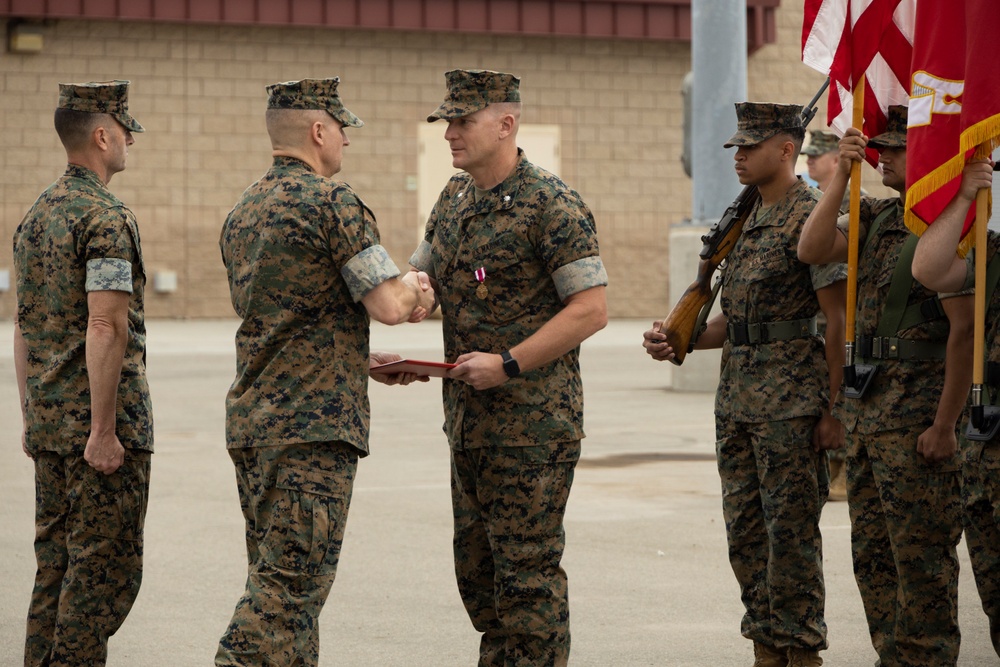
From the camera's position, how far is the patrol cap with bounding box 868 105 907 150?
5.53m

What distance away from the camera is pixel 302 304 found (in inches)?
187

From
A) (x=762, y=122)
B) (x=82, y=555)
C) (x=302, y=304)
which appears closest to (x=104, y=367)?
(x=82, y=555)

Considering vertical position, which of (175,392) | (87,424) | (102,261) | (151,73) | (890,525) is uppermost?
(151,73)

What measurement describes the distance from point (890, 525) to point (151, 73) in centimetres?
1956

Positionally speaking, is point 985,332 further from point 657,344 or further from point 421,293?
point 421,293

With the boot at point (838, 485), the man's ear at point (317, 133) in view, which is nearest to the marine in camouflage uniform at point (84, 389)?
the man's ear at point (317, 133)

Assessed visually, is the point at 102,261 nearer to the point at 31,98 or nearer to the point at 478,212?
the point at 478,212

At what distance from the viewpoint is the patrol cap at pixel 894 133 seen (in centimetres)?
553

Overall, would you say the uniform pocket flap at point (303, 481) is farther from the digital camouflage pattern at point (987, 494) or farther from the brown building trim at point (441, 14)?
the brown building trim at point (441, 14)

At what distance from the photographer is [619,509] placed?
9.01 metres

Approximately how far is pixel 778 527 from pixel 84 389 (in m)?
2.49

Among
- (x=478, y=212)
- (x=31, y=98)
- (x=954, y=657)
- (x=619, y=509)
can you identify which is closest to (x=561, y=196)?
(x=478, y=212)

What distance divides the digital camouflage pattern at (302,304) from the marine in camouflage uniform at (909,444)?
1726 millimetres

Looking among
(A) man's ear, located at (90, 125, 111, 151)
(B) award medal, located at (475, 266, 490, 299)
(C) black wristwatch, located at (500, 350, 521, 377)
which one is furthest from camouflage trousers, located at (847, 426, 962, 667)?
(A) man's ear, located at (90, 125, 111, 151)
